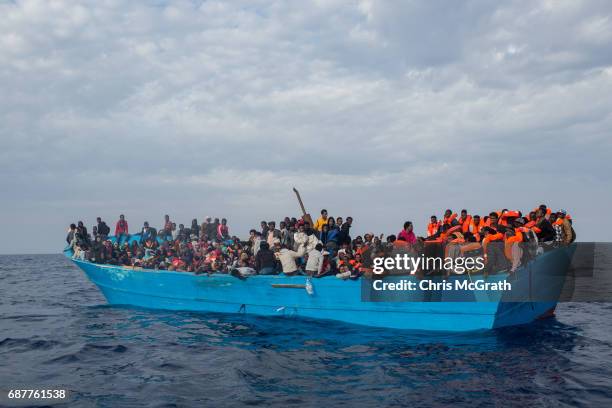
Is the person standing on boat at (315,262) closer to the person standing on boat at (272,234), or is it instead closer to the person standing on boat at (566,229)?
the person standing on boat at (272,234)

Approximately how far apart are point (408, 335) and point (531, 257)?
3642 mm

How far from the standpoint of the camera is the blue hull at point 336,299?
466 inches

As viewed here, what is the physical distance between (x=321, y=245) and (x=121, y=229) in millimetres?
12786

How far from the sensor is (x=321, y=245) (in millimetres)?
13672

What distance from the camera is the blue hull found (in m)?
11.8

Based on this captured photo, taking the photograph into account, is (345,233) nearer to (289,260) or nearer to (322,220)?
Answer: (322,220)

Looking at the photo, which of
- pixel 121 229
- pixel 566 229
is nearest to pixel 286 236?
pixel 566 229

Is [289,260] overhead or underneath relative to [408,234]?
underneath

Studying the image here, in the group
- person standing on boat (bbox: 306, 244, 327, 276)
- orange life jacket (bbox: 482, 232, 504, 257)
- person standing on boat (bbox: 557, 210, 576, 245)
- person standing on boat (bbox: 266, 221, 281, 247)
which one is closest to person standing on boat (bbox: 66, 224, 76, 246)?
person standing on boat (bbox: 266, 221, 281, 247)

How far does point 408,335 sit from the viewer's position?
1215cm

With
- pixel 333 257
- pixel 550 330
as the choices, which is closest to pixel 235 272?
pixel 333 257

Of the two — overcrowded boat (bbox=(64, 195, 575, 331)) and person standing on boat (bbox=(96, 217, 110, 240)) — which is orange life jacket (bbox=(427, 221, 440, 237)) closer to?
overcrowded boat (bbox=(64, 195, 575, 331))

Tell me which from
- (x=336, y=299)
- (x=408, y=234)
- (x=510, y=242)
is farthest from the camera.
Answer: (x=336, y=299)


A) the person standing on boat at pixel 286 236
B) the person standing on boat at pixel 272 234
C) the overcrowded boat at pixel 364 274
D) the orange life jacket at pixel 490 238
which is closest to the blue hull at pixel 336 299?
the overcrowded boat at pixel 364 274
